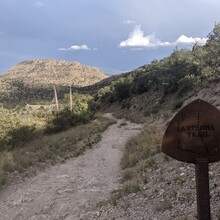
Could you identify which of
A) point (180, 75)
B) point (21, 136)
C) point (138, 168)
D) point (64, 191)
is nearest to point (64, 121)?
point (21, 136)

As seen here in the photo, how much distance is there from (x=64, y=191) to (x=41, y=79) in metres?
97.7

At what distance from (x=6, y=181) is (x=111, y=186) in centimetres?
385

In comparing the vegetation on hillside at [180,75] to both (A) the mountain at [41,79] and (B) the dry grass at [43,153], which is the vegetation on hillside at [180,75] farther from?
(A) the mountain at [41,79]

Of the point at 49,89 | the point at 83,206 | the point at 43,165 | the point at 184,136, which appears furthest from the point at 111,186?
the point at 49,89

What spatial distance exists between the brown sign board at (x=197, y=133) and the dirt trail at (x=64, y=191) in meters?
4.61

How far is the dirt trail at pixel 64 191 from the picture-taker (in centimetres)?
917

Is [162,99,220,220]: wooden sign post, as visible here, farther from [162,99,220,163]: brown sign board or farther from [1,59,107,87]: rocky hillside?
[1,59,107,87]: rocky hillside

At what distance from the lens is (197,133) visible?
13.9 ft

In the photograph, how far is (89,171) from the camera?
13758 mm

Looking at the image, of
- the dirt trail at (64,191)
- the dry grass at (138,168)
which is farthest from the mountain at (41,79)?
the dry grass at (138,168)

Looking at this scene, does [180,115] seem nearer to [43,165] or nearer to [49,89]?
[43,165]

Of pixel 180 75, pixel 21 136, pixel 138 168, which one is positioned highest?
pixel 180 75

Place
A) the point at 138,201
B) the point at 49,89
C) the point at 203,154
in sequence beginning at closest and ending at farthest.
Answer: the point at 203,154 → the point at 138,201 → the point at 49,89

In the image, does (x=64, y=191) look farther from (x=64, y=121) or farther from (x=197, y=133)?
(x=64, y=121)
